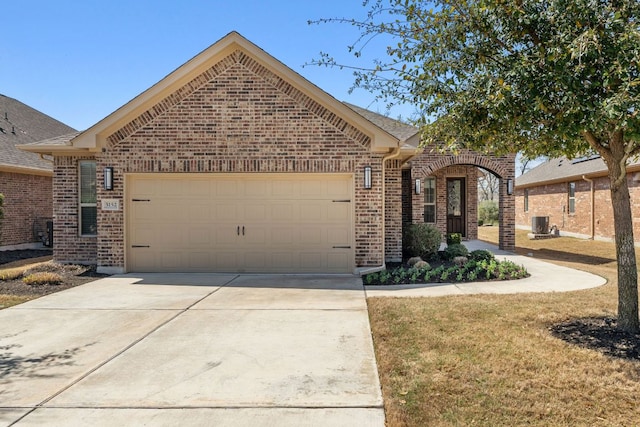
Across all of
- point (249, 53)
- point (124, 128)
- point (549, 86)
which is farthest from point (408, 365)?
point (124, 128)

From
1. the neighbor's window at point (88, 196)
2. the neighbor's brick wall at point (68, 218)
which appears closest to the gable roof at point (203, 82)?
the neighbor's window at point (88, 196)

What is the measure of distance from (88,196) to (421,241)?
352 inches

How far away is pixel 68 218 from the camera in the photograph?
11.0m

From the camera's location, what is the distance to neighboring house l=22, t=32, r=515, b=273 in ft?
32.8

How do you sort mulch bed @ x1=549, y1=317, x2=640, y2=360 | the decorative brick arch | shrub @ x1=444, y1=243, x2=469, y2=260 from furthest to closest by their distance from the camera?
the decorative brick arch → shrub @ x1=444, y1=243, x2=469, y2=260 → mulch bed @ x1=549, y1=317, x2=640, y2=360

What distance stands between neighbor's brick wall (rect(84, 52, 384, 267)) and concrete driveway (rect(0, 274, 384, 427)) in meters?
3.18

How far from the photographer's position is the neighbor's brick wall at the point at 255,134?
32.9 ft

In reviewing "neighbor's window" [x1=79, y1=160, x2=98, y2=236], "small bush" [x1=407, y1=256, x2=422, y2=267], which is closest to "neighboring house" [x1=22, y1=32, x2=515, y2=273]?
"neighbor's window" [x1=79, y1=160, x2=98, y2=236]

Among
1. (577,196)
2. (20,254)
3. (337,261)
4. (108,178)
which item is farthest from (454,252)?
(20,254)

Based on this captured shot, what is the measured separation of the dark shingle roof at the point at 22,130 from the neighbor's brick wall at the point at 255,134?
719cm

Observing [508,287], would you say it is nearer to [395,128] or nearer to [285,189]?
[285,189]

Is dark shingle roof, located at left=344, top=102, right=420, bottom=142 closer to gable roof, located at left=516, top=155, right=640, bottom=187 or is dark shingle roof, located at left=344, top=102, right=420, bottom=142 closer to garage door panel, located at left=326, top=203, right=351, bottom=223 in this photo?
garage door panel, located at left=326, top=203, right=351, bottom=223

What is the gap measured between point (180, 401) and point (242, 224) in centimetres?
674

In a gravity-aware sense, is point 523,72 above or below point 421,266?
above
